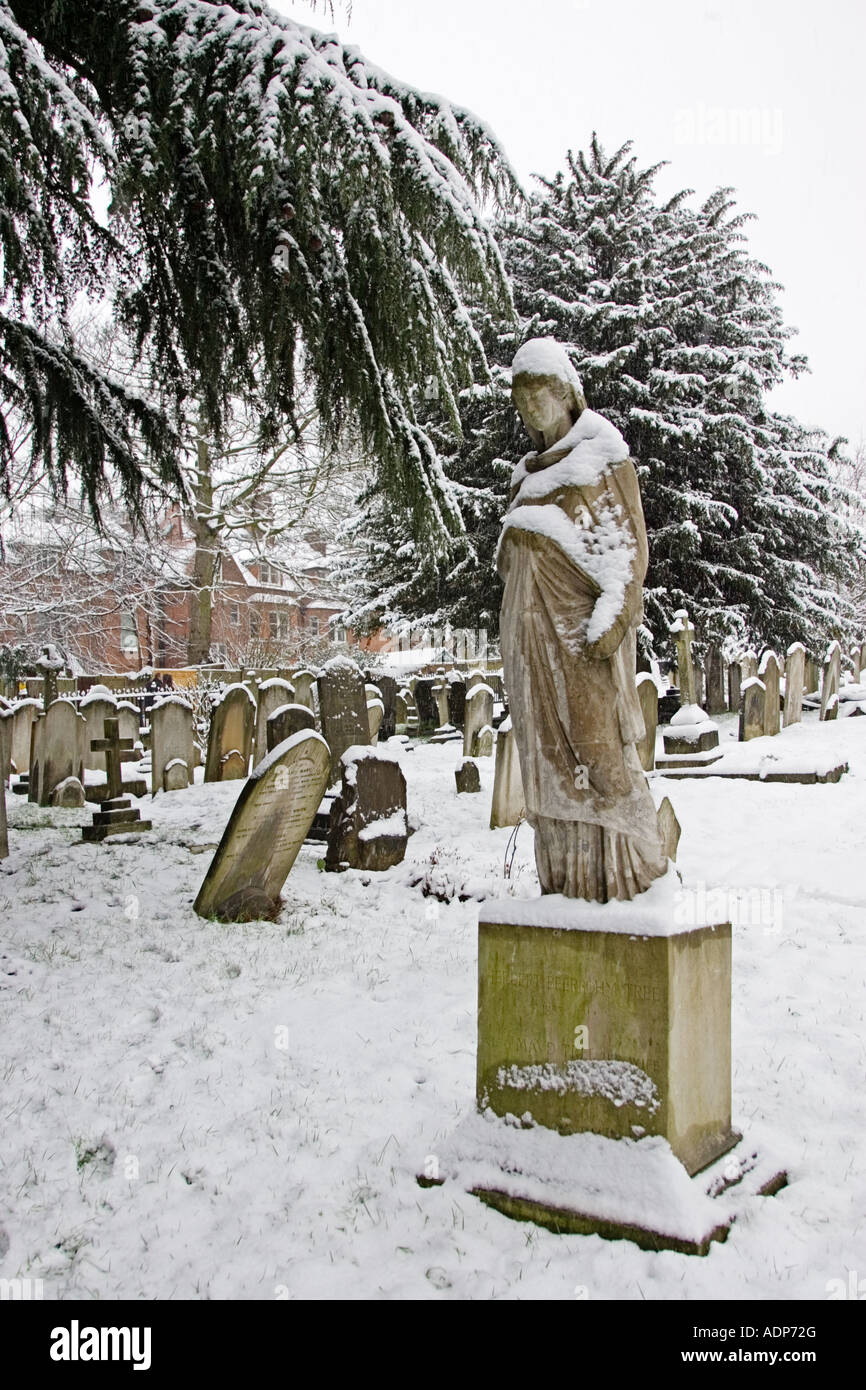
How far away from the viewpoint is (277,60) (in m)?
3.89

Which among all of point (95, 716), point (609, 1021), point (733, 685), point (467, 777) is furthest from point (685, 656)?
point (609, 1021)

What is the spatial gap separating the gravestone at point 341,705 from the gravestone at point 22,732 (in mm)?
6749

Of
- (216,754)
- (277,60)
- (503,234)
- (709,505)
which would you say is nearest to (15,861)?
(216,754)

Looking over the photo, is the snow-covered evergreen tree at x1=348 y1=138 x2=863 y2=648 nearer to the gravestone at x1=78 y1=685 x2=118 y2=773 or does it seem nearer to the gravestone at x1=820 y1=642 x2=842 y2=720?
the gravestone at x1=820 y1=642 x2=842 y2=720

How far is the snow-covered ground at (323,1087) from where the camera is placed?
2.47 m

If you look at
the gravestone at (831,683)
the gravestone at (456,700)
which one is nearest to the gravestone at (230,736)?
the gravestone at (456,700)

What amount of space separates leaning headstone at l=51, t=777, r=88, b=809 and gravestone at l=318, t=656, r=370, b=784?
4.08 meters

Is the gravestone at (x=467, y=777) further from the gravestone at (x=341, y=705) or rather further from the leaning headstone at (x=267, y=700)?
the leaning headstone at (x=267, y=700)

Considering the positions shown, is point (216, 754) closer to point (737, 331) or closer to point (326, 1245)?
point (326, 1245)

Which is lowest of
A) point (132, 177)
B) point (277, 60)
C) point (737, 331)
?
point (132, 177)

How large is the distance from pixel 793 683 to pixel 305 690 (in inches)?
327

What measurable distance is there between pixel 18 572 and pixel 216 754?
1701cm
